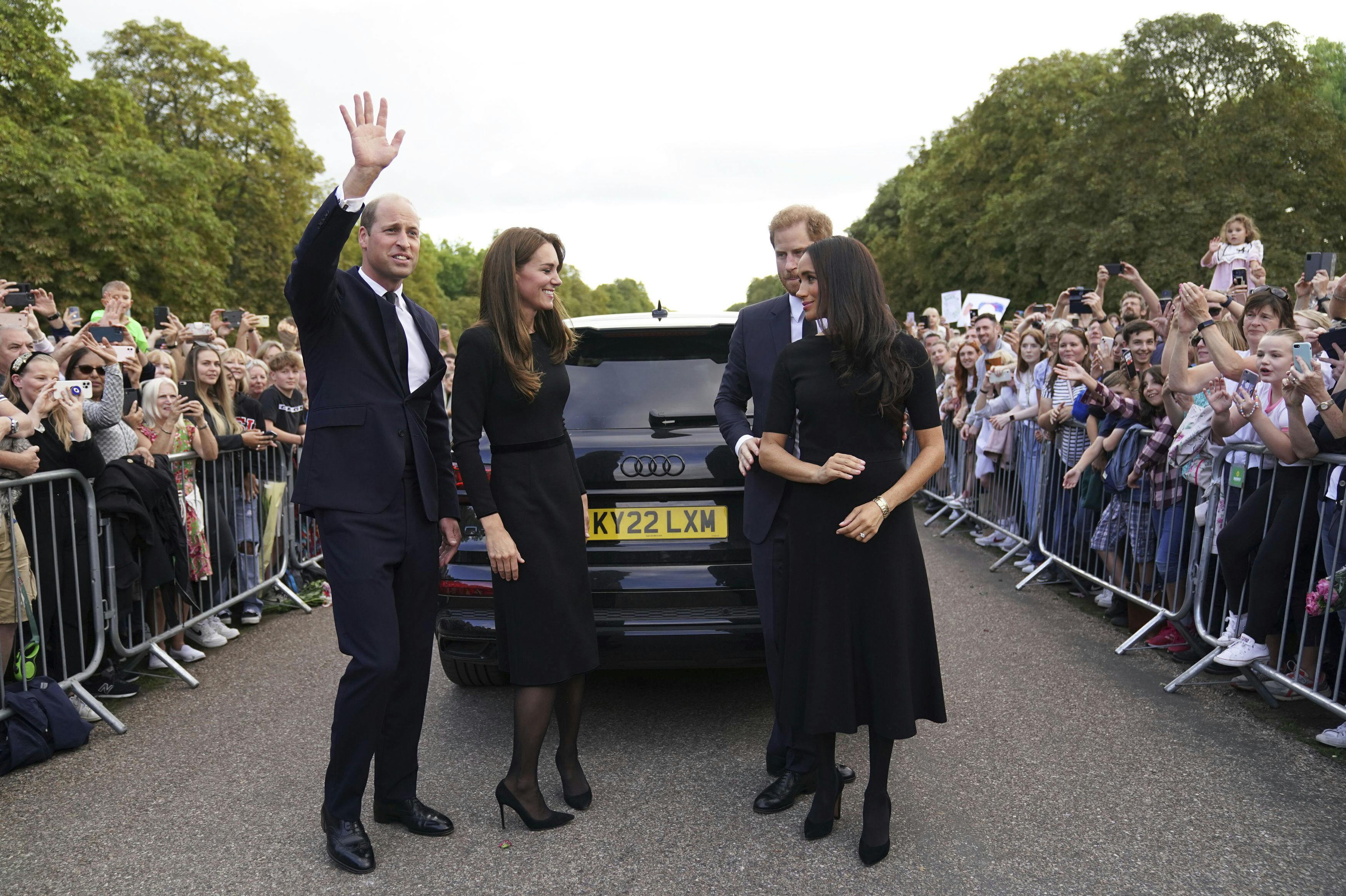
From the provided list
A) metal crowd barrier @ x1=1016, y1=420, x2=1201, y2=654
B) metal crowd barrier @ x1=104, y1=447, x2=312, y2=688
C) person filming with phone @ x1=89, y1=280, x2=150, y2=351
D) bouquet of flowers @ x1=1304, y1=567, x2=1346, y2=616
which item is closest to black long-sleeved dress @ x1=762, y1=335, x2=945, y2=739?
bouquet of flowers @ x1=1304, y1=567, x2=1346, y2=616

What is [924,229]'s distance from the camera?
161ft

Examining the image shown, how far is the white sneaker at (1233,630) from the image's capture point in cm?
568

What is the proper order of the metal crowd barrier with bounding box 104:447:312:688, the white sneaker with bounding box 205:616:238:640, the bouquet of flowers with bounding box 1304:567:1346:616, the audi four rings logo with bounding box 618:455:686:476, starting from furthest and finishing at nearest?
the white sneaker with bounding box 205:616:238:640 → the metal crowd barrier with bounding box 104:447:312:688 → the bouquet of flowers with bounding box 1304:567:1346:616 → the audi four rings logo with bounding box 618:455:686:476

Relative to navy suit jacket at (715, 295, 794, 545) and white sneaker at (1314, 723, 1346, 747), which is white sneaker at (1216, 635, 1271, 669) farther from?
navy suit jacket at (715, 295, 794, 545)

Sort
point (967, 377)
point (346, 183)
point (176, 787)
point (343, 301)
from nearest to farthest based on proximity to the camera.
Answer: point (346, 183) < point (343, 301) < point (176, 787) < point (967, 377)

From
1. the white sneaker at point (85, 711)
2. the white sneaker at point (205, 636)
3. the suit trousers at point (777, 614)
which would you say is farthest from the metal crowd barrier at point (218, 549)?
the suit trousers at point (777, 614)

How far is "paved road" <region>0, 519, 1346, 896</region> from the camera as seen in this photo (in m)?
3.59

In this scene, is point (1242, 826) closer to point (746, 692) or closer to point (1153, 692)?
point (1153, 692)

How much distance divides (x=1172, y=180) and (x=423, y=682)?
115ft

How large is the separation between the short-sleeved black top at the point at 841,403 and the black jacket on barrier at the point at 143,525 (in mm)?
3999

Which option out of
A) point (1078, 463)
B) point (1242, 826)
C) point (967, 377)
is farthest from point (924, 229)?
point (1242, 826)

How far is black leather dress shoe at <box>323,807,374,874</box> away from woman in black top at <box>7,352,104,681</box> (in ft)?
7.95

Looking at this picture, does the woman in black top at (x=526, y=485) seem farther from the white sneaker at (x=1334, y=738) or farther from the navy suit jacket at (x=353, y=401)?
the white sneaker at (x=1334, y=738)

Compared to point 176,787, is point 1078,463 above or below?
above
